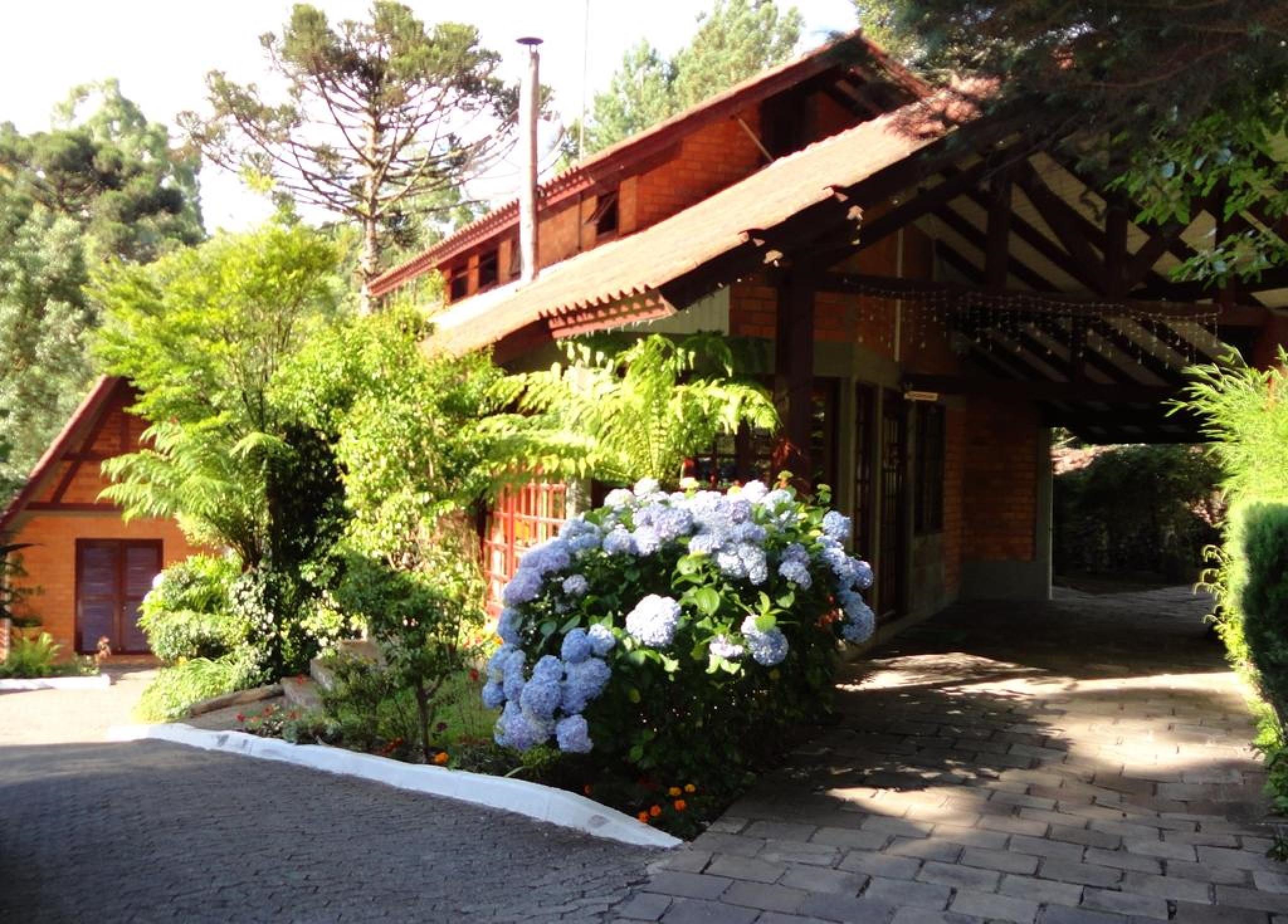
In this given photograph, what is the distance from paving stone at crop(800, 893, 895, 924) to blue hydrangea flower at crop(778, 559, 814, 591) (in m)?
1.84

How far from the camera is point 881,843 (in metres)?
5.34

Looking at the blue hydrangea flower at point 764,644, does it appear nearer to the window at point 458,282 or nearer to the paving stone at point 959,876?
the paving stone at point 959,876

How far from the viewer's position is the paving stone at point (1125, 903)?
4.56 m

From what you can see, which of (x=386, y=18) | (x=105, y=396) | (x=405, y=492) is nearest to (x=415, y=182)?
(x=386, y=18)

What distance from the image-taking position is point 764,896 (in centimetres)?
472

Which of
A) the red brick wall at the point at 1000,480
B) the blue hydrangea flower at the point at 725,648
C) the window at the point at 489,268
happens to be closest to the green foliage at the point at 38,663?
the window at the point at 489,268

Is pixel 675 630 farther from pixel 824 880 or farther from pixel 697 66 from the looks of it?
pixel 697 66

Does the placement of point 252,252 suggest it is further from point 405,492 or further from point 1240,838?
point 1240,838

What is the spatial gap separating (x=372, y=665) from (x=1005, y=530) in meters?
9.49

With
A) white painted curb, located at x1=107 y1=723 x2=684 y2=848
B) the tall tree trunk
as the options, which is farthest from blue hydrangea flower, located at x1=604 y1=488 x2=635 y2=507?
the tall tree trunk

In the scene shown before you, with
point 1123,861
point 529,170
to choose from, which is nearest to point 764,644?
point 1123,861

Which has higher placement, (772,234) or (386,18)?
(386,18)

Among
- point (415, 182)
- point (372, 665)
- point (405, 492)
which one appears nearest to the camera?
point (372, 665)

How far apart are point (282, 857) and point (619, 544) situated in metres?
2.12
